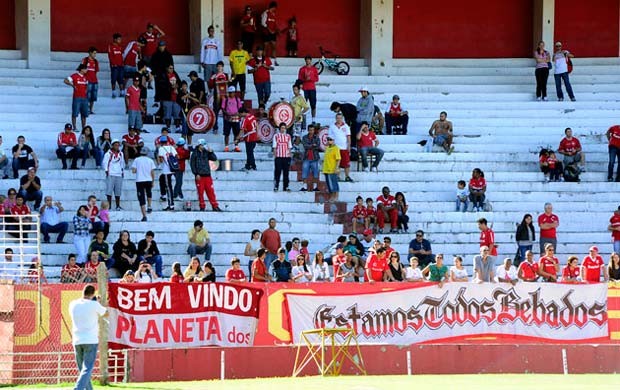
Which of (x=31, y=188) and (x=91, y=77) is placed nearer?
(x=31, y=188)

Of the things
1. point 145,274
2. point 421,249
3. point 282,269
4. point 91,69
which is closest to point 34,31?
point 91,69

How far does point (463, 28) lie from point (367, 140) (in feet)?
27.3

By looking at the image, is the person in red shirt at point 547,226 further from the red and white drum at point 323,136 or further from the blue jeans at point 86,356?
the blue jeans at point 86,356

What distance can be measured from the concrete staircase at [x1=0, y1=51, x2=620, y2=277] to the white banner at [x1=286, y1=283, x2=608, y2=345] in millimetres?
4722

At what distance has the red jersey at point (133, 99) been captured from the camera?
32719 millimetres

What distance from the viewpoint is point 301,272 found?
27.0m

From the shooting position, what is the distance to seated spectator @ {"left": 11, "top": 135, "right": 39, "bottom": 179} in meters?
30.6

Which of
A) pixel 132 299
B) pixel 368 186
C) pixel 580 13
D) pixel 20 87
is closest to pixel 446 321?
pixel 132 299

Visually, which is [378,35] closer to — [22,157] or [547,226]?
[547,226]

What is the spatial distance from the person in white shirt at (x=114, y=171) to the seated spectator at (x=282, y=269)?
4.33 meters

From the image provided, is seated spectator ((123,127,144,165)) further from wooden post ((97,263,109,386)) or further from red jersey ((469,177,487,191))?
wooden post ((97,263,109,386))

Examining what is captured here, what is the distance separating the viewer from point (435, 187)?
32812mm

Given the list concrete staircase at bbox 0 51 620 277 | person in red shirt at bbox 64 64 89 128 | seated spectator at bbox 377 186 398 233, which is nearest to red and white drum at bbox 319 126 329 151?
concrete staircase at bbox 0 51 620 277

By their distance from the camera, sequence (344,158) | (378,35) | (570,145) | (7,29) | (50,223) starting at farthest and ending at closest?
(378,35), (7,29), (570,145), (344,158), (50,223)
